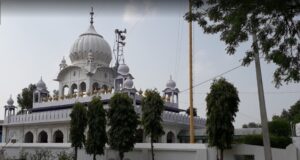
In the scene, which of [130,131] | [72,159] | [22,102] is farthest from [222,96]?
[22,102]

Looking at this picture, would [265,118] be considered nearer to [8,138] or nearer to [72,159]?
[72,159]

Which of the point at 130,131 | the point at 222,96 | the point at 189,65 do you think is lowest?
the point at 130,131

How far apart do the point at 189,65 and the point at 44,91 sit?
60.3 feet

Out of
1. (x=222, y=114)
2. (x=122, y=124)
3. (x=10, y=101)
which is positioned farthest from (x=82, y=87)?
(x=222, y=114)

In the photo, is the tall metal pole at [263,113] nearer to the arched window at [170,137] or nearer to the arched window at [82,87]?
the arched window at [170,137]

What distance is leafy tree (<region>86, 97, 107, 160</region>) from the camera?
20.4 m

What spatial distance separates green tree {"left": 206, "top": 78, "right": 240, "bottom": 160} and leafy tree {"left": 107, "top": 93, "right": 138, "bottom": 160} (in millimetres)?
4508

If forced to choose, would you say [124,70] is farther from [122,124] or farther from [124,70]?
[122,124]

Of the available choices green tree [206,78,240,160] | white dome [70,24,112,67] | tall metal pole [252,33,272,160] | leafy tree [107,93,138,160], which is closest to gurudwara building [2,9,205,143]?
white dome [70,24,112,67]

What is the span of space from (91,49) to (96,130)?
49.3 ft

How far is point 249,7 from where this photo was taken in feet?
24.7

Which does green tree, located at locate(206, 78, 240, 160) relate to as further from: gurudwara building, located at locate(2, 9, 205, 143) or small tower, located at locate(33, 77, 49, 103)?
small tower, located at locate(33, 77, 49, 103)

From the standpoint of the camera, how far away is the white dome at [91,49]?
34.5 meters

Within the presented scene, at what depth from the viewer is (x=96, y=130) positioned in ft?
67.2
